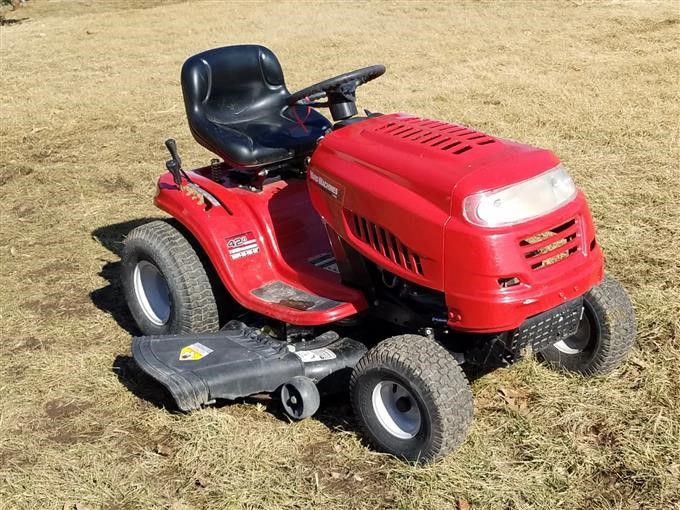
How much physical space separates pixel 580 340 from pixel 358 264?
1002 mm

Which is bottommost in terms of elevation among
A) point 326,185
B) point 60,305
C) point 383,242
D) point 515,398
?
point 515,398

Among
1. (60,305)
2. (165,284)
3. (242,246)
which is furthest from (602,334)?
(60,305)

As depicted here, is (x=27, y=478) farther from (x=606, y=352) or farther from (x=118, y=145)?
(x=118, y=145)

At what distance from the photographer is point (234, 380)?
3.33 meters

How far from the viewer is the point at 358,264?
3424 mm

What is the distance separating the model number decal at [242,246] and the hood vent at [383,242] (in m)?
0.70

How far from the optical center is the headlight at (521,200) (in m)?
2.81

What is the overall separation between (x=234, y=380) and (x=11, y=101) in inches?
284

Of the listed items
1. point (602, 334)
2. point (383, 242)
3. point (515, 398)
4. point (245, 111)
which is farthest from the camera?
point (245, 111)

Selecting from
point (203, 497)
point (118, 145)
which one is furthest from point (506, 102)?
point (203, 497)

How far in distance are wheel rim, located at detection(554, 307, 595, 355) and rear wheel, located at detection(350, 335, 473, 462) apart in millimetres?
708

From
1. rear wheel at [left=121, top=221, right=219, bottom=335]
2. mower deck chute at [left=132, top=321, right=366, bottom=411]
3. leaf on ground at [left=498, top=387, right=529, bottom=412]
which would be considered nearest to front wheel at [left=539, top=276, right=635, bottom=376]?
leaf on ground at [left=498, top=387, right=529, bottom=412]

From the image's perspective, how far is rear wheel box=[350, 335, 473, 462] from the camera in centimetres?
289

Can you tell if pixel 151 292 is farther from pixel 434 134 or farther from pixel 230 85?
pixel 434 134
